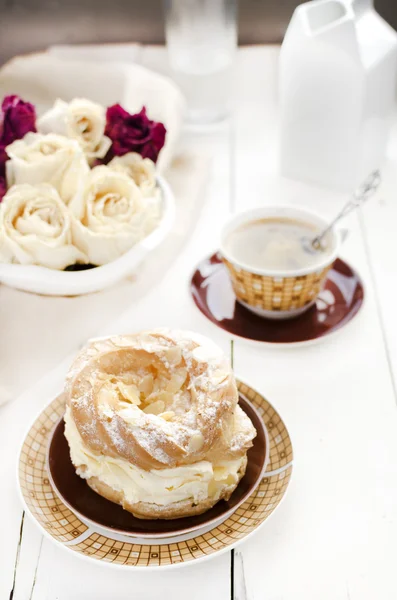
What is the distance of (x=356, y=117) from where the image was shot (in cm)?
117

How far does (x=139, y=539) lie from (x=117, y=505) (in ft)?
0.16

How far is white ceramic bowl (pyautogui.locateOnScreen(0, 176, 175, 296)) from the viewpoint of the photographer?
893 mm

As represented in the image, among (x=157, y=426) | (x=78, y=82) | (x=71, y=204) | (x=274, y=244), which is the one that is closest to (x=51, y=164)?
(x=71, y=204)

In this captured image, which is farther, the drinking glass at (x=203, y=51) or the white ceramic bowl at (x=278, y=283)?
the drinking glass at (x=203, y=51)

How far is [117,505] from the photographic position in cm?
70

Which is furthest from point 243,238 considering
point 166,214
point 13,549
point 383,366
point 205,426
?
point 13,549

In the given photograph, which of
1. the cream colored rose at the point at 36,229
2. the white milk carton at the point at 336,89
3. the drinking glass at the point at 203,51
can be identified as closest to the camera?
the cream colored rose at the point at 36,229

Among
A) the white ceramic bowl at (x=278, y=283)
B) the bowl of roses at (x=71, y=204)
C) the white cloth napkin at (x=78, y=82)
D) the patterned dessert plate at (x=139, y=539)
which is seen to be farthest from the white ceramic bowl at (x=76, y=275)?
the white cloth napkin at (x=78, y=82)

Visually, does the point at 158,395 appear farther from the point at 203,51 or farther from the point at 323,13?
the point at 203,51

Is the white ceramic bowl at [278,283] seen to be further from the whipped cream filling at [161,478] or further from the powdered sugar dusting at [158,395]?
the whipped cream filling at [161,478]

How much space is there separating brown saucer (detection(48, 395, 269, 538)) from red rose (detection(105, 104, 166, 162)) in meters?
0.47

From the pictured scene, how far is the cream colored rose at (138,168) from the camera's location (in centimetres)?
102

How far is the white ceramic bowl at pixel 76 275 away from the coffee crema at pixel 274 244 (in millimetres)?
106

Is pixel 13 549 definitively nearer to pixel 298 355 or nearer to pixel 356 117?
pixel 298 355
